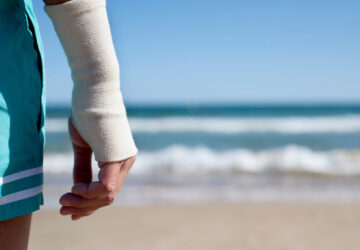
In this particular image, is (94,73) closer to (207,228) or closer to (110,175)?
(110,175)

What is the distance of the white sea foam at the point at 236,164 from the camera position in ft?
19.7

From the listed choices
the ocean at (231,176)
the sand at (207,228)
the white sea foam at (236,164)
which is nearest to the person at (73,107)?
the sand at (207,228)

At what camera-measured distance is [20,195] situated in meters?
0.64

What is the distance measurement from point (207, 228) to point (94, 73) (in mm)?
2859

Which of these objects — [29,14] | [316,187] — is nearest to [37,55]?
[29,14]

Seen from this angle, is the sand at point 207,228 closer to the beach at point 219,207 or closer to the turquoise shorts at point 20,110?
the beach at point 219,207

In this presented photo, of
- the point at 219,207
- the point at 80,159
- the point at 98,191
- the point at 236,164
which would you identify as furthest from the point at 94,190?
the point at 236,164

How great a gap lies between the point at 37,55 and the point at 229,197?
3.84m

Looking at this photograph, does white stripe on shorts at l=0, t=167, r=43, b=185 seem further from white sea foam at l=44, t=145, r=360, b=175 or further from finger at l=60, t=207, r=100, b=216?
white sea foam at l=44, t=145, r=360, b=175

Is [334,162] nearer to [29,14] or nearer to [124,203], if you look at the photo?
[124,203]

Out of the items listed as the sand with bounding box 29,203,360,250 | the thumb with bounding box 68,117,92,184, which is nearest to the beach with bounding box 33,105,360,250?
the sand with bounding box 29,203,360,250

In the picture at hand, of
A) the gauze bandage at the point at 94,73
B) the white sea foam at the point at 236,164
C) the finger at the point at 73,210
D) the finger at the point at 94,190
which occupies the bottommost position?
the white sea foam at the point at 236,164

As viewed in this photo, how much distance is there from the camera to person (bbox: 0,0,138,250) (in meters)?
0.61

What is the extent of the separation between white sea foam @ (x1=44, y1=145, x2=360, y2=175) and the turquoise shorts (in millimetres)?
5231
